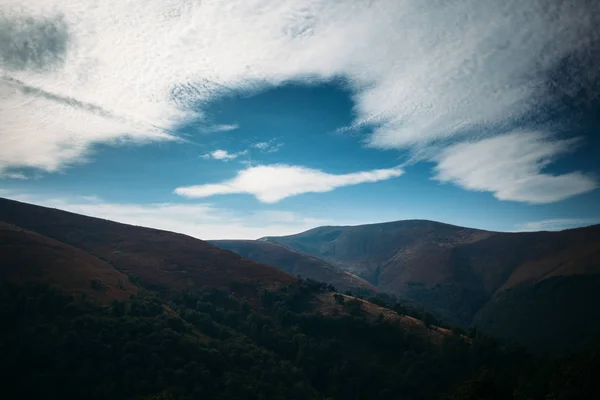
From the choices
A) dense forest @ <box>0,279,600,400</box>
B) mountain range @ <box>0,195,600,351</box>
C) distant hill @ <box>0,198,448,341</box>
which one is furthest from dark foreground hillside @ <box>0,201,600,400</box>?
mountain range @ <box>0,195,600,351</box>

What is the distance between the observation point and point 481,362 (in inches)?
2665

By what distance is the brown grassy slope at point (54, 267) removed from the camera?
65062 millimetres

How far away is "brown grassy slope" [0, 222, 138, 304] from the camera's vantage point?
65.1m

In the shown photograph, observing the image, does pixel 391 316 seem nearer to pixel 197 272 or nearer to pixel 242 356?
pixel 242 356

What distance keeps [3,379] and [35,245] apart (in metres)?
46.5

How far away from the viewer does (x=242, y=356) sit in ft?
192

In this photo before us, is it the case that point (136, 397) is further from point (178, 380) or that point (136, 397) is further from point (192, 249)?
point (192, 249)

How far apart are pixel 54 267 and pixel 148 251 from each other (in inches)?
1693

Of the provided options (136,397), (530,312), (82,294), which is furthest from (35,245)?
(530,312)

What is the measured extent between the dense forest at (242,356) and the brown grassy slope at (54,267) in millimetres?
4953

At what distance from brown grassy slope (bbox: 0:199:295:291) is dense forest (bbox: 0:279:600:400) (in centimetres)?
1285

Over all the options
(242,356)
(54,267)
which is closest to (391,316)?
(242,356)

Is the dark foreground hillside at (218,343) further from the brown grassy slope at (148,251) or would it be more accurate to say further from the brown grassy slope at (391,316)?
the brown grassy slope at (148,251)

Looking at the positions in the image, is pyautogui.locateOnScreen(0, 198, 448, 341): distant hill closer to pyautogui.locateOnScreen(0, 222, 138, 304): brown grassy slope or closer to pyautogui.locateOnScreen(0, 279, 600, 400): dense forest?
pyautogui.locateOnScreen(0, 222, 138, 304): brown grassy slope
